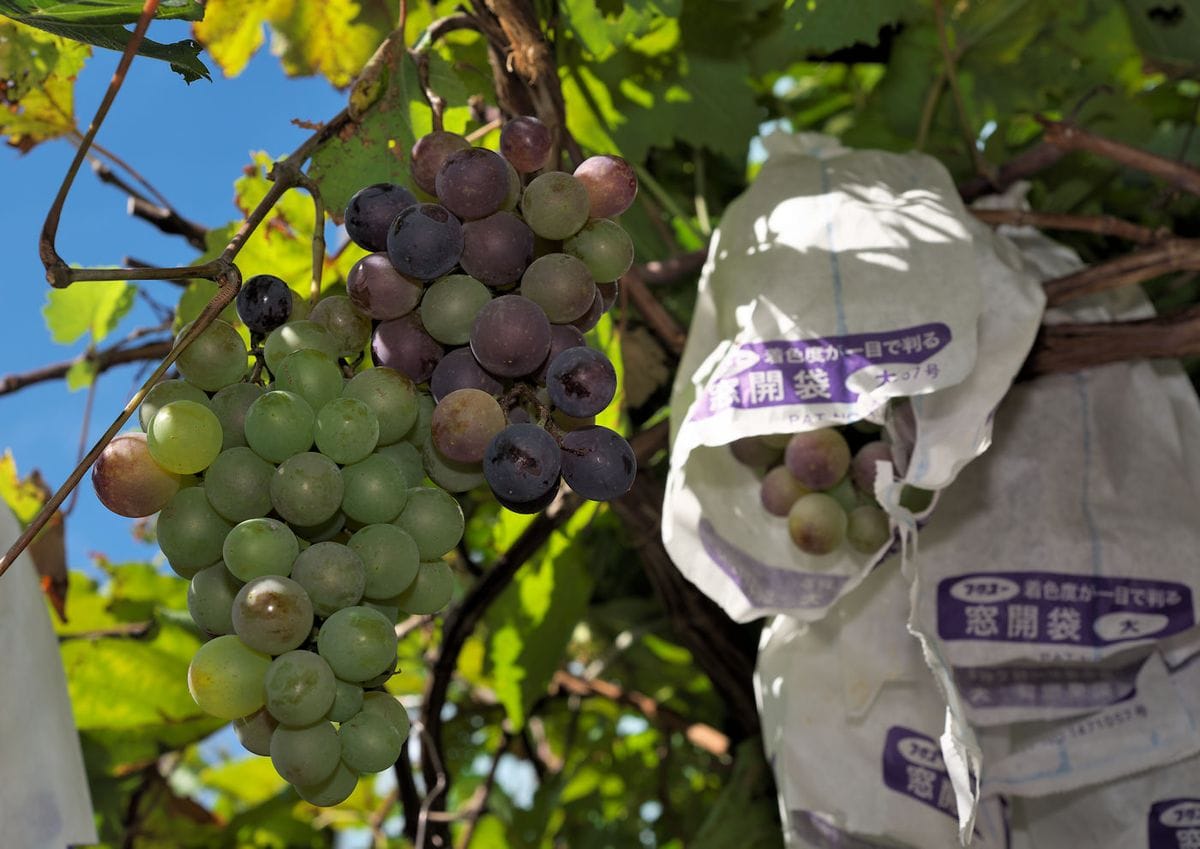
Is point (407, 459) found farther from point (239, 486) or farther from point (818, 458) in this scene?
point (818, 458)

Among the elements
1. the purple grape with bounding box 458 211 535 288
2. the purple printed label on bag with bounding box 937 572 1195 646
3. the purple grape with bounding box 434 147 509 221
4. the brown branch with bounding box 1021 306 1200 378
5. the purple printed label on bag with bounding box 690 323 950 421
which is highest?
the purple grape with bounding box 434 147 509 221

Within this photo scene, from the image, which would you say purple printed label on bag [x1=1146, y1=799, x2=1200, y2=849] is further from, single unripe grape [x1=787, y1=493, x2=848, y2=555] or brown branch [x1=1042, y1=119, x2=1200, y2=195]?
brown branch [x1=1042, y1=119, x2=1200, y2=195]

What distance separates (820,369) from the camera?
82 centimetres

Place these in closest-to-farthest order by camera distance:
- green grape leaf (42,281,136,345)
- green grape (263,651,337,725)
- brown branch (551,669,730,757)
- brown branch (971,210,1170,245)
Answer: green grape (263,651,337,725)
brown branch (971,210,1170,245)
green grape leaf (42,281,136,345)
brown branch (551,669,730,757)

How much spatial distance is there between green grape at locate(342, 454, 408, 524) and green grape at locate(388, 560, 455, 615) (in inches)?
1.5

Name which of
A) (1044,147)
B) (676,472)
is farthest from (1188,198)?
(676,472)

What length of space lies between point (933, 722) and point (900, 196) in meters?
0.43

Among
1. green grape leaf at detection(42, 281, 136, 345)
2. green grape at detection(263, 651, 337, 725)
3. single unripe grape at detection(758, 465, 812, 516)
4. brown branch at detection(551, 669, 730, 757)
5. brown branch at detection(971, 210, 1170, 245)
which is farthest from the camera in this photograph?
brown branch at detection(551, 669, 730, 757)

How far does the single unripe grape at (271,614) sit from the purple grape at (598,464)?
0.47 feet

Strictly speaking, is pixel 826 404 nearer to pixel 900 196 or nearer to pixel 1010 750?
pixel 900 196

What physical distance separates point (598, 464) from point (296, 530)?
0.15m

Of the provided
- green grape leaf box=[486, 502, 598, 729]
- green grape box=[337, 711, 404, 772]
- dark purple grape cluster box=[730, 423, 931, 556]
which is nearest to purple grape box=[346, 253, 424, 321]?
green grape box=[337, 711, 404, 772]

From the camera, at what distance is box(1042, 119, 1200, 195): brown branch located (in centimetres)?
105

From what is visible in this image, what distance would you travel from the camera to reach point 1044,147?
1179mm
